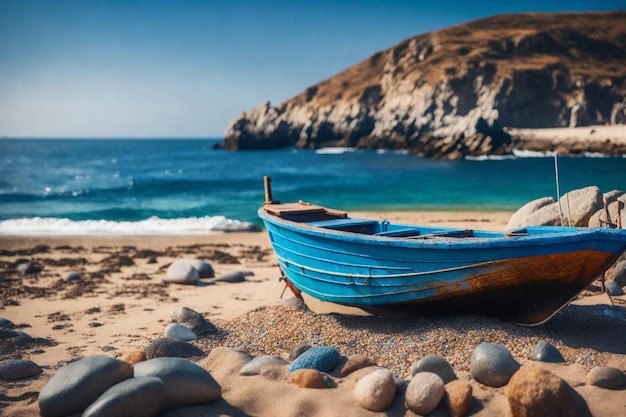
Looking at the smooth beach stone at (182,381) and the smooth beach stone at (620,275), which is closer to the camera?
the smooth beach stone at (182,381)

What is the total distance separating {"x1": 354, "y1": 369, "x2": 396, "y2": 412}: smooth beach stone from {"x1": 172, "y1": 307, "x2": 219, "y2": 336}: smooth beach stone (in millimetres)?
3330

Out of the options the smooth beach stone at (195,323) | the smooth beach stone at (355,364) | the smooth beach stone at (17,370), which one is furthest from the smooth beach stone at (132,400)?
the smooth beach stone at (195,323)

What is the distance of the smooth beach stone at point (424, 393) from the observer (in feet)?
16.2

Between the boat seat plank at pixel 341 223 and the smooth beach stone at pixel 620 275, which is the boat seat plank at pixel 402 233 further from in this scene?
the smooth beach stone at pixel 620 275

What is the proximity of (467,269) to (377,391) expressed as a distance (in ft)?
7.37

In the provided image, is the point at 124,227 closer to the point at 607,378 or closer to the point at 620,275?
the point at 620,275

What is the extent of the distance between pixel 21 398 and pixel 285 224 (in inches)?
171

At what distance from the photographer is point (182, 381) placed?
5.05 m

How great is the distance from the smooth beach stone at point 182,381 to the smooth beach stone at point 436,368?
197 cm

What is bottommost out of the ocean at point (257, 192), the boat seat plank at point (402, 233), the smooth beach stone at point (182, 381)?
the ocean at point (257, 192)

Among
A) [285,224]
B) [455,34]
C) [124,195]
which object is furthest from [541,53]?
[285,224]

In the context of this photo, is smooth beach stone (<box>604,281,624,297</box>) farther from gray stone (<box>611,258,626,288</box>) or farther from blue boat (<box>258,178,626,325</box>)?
blue boat (<box>258,178,626,325</box>)

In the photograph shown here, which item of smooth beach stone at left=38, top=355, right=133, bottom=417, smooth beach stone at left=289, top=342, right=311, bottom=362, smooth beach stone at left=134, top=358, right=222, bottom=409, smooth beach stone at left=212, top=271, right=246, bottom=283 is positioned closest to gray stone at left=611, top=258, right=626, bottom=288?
smooth beach stone at left=289, top=342, right=311, bottom=362

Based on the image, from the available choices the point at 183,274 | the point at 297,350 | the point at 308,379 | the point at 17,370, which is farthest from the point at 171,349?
the point at 183,274
